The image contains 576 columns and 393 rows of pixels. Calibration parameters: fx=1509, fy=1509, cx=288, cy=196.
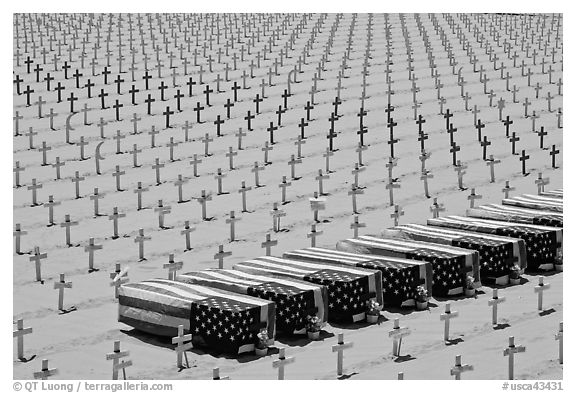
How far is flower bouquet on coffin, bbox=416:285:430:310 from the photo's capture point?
2756 cm

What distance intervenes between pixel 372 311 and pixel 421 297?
4.03 feet

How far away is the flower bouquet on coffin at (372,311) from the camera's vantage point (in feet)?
87.9

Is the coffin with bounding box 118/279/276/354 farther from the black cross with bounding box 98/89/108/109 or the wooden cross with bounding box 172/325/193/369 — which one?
the black cross with bounding box 98/89/108/109

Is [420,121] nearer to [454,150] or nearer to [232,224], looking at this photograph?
[454,150]

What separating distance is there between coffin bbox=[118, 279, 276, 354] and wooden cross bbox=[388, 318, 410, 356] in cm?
201

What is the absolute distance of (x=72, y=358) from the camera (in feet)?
81.1

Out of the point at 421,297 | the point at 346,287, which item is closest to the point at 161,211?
the point at 346,287

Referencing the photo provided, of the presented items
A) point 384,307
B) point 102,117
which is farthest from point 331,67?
point 384,307

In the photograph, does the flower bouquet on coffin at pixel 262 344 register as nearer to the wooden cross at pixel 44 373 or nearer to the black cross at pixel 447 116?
the wooden cross at pixel 44 373

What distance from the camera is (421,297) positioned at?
27562 millimetres

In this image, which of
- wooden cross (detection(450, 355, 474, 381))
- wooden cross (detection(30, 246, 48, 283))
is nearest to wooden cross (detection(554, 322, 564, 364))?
wooden cross (detection(450, 355, 474, 381))

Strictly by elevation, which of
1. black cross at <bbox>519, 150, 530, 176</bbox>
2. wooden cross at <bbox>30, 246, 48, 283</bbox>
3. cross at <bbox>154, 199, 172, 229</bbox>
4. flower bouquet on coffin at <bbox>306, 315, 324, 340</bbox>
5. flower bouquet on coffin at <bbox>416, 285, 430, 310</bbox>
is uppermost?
black cross at <bbox>519, 150, 530, 176</bbox>

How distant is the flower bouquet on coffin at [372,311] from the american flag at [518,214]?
20.7 feet

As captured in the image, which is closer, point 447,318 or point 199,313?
point 199,313
